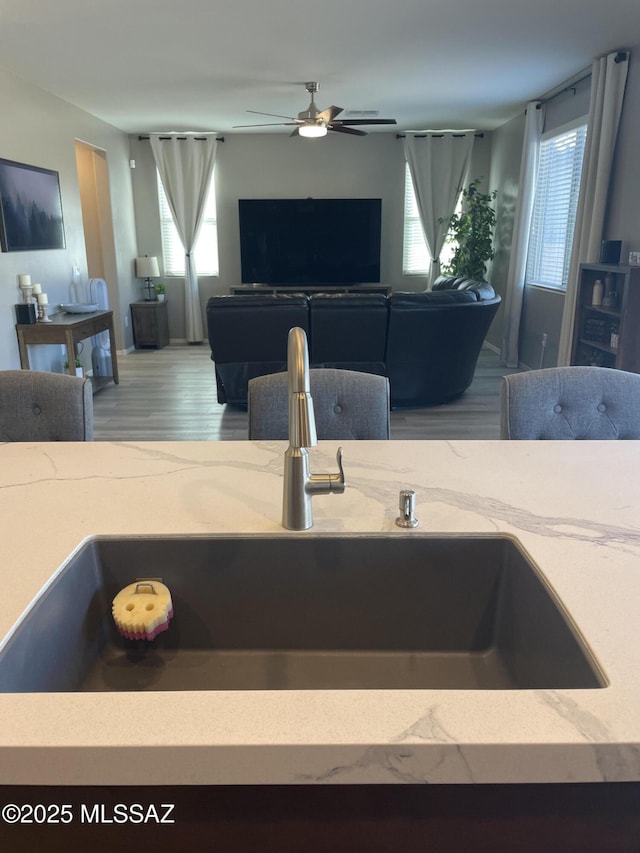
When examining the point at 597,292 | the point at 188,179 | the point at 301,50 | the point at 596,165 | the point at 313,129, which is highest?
the point at 301,50

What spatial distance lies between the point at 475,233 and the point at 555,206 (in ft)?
4.89

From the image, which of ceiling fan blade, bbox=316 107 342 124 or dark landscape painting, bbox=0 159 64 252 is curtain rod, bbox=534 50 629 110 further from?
dark landscape painting, bbox=0 159 64 252

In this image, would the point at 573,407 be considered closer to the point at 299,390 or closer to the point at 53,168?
the point at 299,390

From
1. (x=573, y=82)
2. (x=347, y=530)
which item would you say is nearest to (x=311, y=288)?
(x=573, y=82)

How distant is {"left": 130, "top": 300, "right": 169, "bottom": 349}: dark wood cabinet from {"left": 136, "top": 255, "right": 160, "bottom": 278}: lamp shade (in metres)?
0.37

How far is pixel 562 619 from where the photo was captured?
32.9 inches

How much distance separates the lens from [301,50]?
4.17m

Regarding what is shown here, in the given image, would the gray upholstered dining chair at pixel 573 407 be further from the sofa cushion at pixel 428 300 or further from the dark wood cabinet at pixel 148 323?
the dark wood cabinet at pixel 148 323

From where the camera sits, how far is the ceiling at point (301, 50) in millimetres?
3428

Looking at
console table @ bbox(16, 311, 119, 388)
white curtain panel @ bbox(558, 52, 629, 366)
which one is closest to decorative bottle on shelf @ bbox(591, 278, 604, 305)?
white curtain panel @ bbox(558, 52, 629, 366)

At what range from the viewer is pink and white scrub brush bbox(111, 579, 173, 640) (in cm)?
96

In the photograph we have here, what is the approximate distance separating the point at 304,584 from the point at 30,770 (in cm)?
53

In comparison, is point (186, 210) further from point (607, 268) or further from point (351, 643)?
point (351, 643)

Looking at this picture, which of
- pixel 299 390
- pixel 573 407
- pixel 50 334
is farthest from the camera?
pixel 50 334
